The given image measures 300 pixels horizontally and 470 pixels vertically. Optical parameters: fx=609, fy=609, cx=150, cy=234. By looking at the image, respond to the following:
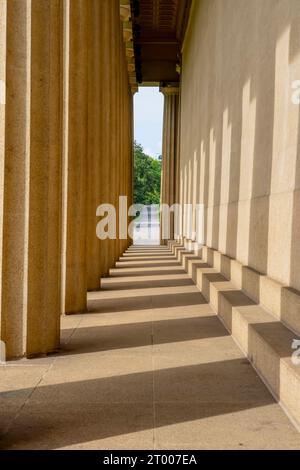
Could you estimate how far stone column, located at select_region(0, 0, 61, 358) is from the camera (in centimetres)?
782

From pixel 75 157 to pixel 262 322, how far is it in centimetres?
531

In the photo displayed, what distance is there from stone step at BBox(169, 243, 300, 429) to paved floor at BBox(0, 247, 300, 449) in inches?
6.6

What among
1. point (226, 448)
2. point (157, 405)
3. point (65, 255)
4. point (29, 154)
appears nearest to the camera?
point (226, 448)

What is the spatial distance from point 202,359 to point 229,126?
35.5 ft

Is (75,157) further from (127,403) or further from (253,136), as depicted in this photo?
(127,403)

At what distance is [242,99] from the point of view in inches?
603

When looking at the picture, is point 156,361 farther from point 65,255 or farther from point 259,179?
point 259,179

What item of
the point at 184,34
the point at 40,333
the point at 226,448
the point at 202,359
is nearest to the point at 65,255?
the point at 40,333

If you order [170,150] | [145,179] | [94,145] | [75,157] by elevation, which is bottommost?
[75,157]

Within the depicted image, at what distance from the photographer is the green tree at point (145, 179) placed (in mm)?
93688

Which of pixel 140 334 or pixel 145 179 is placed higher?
pixel 145 179

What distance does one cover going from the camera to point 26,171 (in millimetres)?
7922

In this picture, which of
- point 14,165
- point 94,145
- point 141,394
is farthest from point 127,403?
point 94,145

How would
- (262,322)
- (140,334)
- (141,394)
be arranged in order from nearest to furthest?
1. (141,394)
2. (262,322)
3. (140,334)
